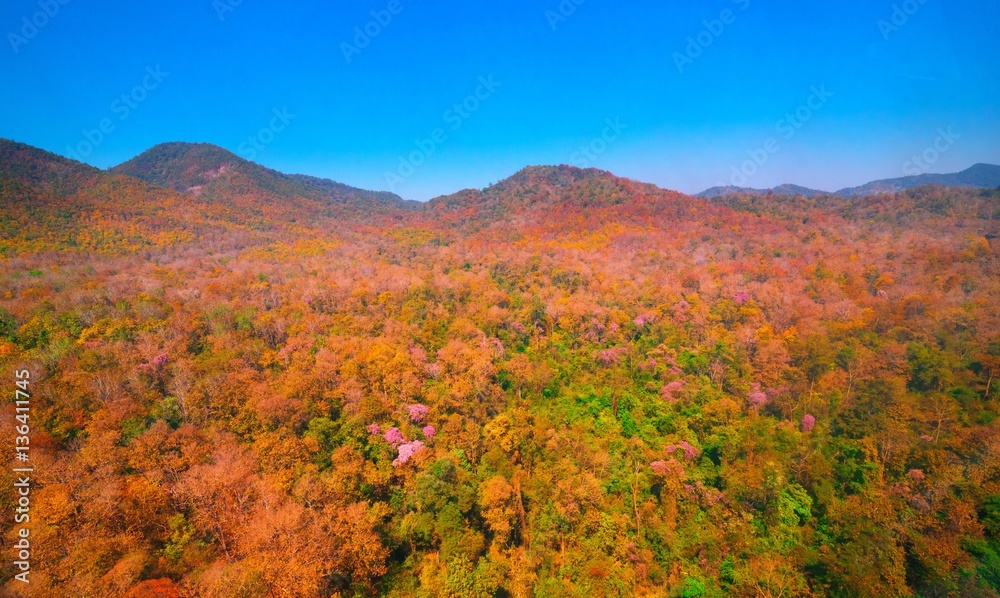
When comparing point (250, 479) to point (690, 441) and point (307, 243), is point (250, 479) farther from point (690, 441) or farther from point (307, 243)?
point (307, 243)

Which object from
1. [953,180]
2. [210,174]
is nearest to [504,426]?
[210,174]

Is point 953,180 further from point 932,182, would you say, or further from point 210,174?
point 210,174

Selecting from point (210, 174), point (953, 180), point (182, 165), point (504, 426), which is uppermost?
point (182, 165)

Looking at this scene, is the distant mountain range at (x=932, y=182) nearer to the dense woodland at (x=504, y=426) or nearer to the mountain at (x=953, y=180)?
the mountain at (x=953, y=180)

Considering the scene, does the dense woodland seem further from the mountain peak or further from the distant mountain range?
the distant mountain range

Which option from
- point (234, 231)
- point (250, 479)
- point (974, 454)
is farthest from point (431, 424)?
point (234, 231)
